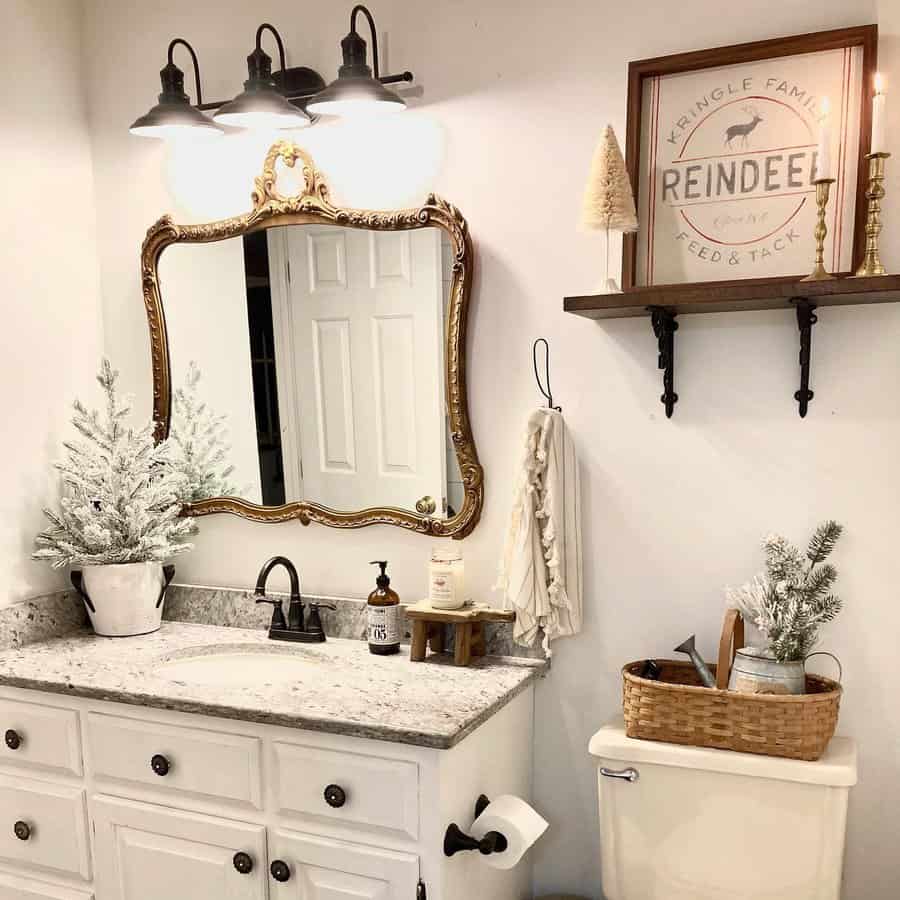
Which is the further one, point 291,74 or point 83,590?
point 83,590

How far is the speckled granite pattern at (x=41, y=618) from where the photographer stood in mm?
2176

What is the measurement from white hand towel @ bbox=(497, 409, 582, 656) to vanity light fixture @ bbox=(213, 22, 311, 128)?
838 millimetres

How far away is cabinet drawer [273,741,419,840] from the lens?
1.63 metres

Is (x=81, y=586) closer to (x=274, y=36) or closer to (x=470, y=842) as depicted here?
(x=470, y=842)

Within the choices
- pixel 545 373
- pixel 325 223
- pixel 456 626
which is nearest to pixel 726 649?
pixel 456 626

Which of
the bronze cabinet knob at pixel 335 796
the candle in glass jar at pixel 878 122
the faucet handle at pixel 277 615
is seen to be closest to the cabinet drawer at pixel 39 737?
the faucet handle at pixel 277 615

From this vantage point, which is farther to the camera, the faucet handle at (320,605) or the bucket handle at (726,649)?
the faucet handle at (320,605)

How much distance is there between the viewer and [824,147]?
1.58 meters

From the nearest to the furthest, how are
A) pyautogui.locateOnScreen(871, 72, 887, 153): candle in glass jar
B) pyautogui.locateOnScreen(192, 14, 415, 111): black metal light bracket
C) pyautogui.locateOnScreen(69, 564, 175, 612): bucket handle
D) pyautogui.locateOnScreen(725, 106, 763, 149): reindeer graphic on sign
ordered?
pyautogui.locateOnScreen(871, 72, 887, 153): candle in glass jar < pyautogui.locateOnScreen(725, 106, 763, 149): reindeer graphic on sign < pyautogui.locateOnScreen(192, 14, 415, 111): black metal light bracket < pyautogui.locateOnScreen(69, 564, 175, 612): bucket handle

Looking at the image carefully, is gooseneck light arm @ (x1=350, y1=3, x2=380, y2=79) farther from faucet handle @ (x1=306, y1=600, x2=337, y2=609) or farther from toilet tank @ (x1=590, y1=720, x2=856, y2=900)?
toilet tank @ (x1=590, y1=720, x2=856, y2=900)

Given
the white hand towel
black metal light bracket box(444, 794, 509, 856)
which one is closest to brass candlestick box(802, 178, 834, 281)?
the white hand towel

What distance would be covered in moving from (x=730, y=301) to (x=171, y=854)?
1489 millimetres

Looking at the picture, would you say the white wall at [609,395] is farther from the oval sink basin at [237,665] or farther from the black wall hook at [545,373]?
the oval sink basin at [237,665]

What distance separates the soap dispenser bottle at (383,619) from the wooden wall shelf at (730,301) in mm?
718
